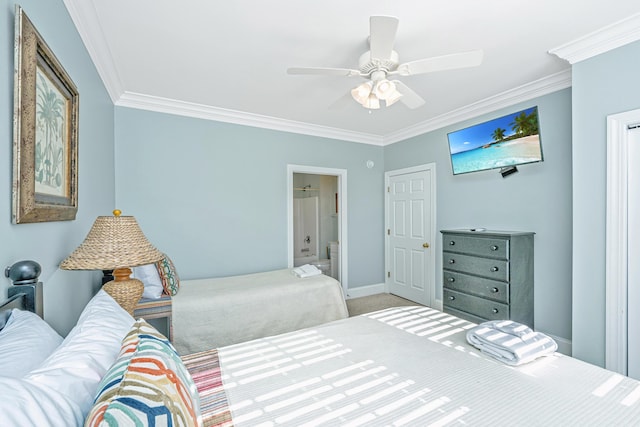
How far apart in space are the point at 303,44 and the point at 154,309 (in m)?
2.42

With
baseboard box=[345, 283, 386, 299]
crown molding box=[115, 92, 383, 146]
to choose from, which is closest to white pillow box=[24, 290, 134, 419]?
crown molding box=[115, 92, 383, 146]

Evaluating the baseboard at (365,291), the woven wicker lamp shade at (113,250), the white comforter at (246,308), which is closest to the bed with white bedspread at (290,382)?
the woven wicker lamp shade at (113,250)

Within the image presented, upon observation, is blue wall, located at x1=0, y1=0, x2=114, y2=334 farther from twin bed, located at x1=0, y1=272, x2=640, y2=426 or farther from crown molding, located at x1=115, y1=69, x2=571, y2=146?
crown molding, located at x1=115, y1=69, x2=571, y2=146

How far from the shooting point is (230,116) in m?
3.56

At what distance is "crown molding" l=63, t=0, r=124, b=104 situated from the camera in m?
1.70

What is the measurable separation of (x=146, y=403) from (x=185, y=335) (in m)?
2.10

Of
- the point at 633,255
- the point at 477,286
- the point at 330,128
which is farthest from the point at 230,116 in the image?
the point at 633,255

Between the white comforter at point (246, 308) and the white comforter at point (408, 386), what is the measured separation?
1.10m

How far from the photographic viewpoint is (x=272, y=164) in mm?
3871

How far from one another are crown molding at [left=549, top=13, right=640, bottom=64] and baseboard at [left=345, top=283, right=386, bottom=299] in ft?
11.5

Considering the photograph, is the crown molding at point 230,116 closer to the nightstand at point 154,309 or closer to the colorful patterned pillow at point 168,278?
the colorful patterned pillow at point 168,278

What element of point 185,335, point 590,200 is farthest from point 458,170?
point 185,335

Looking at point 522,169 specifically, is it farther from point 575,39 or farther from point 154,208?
point 154,208

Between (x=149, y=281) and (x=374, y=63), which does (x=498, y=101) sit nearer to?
(x=374, y=63)
